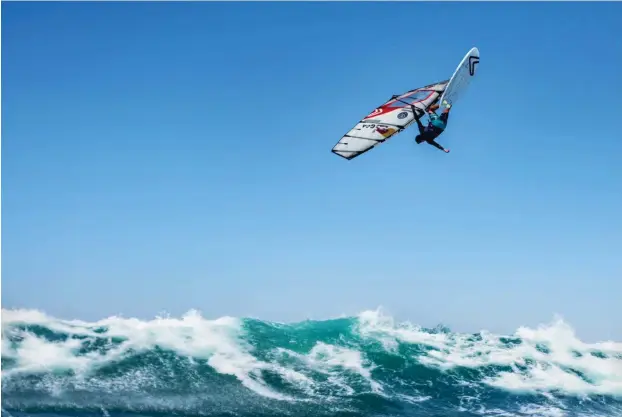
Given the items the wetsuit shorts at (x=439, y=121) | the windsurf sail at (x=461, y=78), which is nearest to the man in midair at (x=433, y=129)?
the wetsuit shorts at (x=439, y=121)

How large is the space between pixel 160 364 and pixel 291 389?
243 inches

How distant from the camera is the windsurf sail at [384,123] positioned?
14656 mm

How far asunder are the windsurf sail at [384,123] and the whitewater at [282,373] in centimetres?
1052

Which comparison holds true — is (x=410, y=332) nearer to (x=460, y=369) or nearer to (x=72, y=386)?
(x=460, y=369)

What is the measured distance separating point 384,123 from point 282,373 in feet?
43.5

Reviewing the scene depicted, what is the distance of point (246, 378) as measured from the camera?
71.2 feet

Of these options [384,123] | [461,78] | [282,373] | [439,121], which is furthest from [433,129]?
[282,373]

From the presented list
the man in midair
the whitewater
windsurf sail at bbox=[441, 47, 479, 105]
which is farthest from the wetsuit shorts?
the whitewater

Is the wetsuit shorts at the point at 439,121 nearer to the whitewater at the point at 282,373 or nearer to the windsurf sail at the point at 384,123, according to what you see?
the windsurf sail at the point at 384,123

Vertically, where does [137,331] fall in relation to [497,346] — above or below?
below

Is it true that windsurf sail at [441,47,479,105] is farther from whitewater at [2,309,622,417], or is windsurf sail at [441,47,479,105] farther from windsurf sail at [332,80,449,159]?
whitewater at [2,309,622,417]

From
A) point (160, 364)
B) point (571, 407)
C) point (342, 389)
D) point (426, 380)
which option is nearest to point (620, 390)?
point (571, 407)

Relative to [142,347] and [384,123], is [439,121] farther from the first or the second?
[142,347]

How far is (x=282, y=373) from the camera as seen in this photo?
2266 cm
